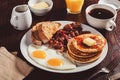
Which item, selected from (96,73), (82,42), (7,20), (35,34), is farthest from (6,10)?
(96,73)

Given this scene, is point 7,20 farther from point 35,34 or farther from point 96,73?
point 96,73

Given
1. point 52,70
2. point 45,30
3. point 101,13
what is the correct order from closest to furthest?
point 52,70
point 45,30
point 101,13

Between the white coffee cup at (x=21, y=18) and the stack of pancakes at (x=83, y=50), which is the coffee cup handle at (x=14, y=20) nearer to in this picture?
the white coffee cup at (x=21, y=18)

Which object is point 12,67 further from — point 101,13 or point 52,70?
point 101,13

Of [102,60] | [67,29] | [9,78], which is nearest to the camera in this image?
[9,78]

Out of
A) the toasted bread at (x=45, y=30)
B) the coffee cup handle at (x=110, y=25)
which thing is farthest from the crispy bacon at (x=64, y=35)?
the coffee cup handle at (x=110, y=25)

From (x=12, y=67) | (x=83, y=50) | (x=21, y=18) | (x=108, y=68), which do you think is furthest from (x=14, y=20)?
(x=108, y=68)
